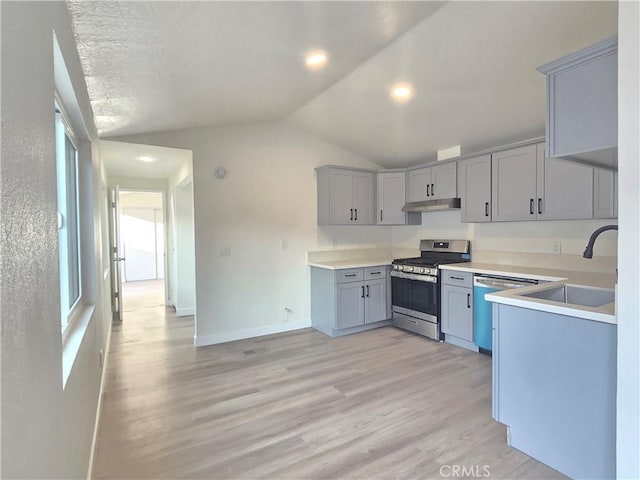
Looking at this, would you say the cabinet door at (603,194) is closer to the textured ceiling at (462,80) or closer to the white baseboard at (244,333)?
the textured ceiling at (462,80)

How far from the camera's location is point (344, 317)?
14.0 feet

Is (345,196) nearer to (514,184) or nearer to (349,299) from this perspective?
(349,299)

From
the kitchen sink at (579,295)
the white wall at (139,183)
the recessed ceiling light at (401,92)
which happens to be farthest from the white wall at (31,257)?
the white wall at (139,183)

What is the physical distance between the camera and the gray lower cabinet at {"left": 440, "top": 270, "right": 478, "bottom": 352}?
3713 millimetres

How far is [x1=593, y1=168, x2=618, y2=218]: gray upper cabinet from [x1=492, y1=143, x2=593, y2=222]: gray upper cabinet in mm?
35

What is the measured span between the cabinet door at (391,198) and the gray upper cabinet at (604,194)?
2.19 meters

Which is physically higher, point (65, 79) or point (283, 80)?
point (283, 80)

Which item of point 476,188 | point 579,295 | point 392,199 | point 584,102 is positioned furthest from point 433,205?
point 584,102

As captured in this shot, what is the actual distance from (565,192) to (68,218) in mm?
3970

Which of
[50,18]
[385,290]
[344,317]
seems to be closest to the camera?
[50,18]

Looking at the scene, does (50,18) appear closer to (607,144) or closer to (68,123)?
(68,123)

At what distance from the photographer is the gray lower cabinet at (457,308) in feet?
12.2

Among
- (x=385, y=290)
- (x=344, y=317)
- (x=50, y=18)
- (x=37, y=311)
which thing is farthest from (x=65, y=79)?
(x=385, y=290)

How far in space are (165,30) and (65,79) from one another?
53cm
